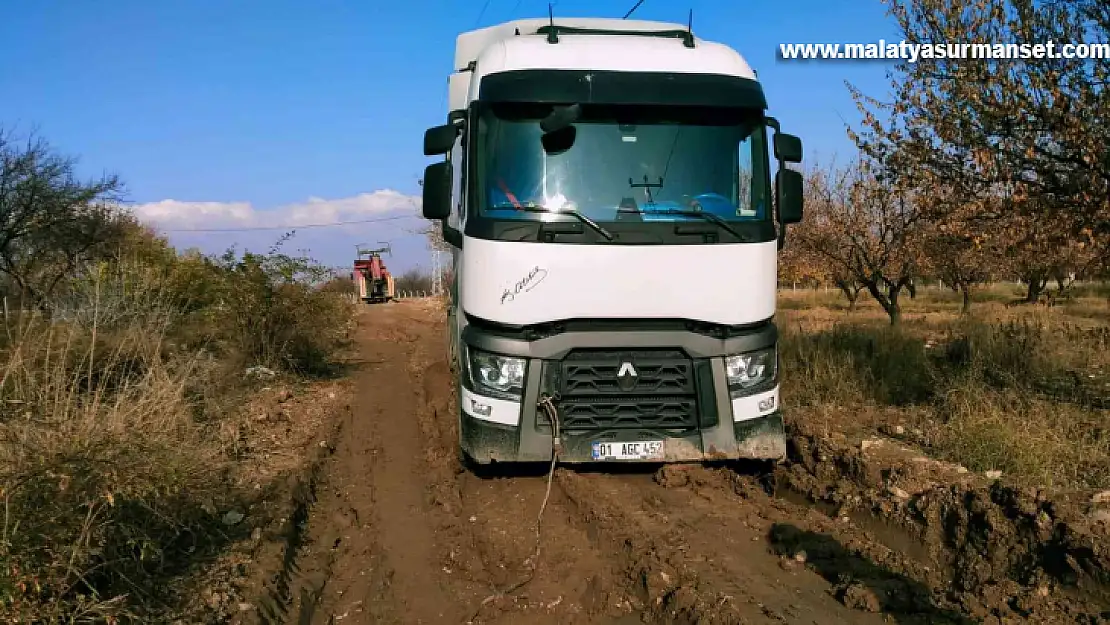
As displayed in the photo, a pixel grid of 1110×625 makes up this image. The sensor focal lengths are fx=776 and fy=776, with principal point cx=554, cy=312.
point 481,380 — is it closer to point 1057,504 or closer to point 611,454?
point 611,454

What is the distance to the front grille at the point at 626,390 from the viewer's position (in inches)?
223

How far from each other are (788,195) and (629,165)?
1339 mm

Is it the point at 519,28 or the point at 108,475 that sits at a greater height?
the point at 519,28

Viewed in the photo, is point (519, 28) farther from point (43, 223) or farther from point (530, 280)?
point (43, 223)

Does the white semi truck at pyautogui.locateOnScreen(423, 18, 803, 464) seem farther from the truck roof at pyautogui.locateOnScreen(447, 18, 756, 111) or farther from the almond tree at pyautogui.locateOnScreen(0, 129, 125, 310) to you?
the almond tree at pyautogui.locateOnScreen(0, 129, 125, 310)

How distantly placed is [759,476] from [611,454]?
58.7 inches

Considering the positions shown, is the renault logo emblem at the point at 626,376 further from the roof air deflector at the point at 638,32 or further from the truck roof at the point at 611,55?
the roof air deflector at the point at 638,32

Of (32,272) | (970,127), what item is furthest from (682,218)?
(32,272)

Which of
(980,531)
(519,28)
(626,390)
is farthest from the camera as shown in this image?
(519,28)

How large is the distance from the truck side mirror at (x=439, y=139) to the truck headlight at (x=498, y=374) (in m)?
1.59

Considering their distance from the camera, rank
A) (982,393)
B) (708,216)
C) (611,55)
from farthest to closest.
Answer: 1. (982,393)
2. (611,55)
3. (708,216)

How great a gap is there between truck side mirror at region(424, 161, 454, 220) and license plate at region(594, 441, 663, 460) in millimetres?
2232

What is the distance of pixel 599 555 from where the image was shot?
4.85 meters

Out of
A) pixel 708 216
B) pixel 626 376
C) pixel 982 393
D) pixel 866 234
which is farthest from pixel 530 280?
pixel 866 234
